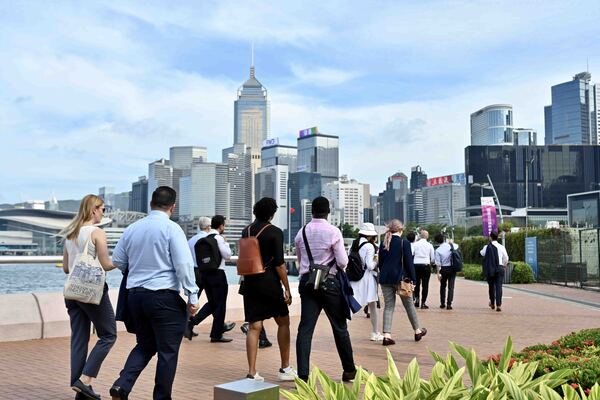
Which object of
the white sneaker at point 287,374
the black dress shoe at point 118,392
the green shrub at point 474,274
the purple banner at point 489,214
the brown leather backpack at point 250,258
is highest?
the purple banner at point 489,214

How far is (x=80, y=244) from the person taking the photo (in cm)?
595

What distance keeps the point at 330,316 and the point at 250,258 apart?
100 cm

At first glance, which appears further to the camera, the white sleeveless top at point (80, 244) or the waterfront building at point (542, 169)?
the waterfront building at point (542, 169)

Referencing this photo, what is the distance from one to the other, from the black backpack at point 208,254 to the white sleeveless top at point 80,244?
11.8ft

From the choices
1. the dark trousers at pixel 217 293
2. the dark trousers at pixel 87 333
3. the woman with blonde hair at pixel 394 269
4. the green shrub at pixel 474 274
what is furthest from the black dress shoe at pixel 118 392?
the green shrub at pixel 474 274

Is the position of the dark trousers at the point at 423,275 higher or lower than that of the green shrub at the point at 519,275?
higher

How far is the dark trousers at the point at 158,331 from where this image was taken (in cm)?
525

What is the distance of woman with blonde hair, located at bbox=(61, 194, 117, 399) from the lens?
593 centimetres

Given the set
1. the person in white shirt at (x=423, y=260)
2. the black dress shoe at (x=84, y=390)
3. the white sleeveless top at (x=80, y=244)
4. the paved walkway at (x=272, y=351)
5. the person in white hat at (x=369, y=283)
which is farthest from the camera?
the person in white shirt at (x=423, y=260)

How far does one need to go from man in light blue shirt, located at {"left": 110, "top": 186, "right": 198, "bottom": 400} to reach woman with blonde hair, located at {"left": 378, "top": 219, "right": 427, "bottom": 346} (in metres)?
4.81

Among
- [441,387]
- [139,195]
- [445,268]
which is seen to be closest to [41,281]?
[445,268]

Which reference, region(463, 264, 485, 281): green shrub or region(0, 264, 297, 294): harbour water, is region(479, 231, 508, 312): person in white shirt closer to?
region(0, 264, 297, 294): harbour water

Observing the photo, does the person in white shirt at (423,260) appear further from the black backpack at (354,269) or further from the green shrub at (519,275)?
the green shrub at (519,275)

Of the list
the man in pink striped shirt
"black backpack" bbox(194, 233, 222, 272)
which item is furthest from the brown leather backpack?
"black backpack" bbox(194, 233, 222, 272)
